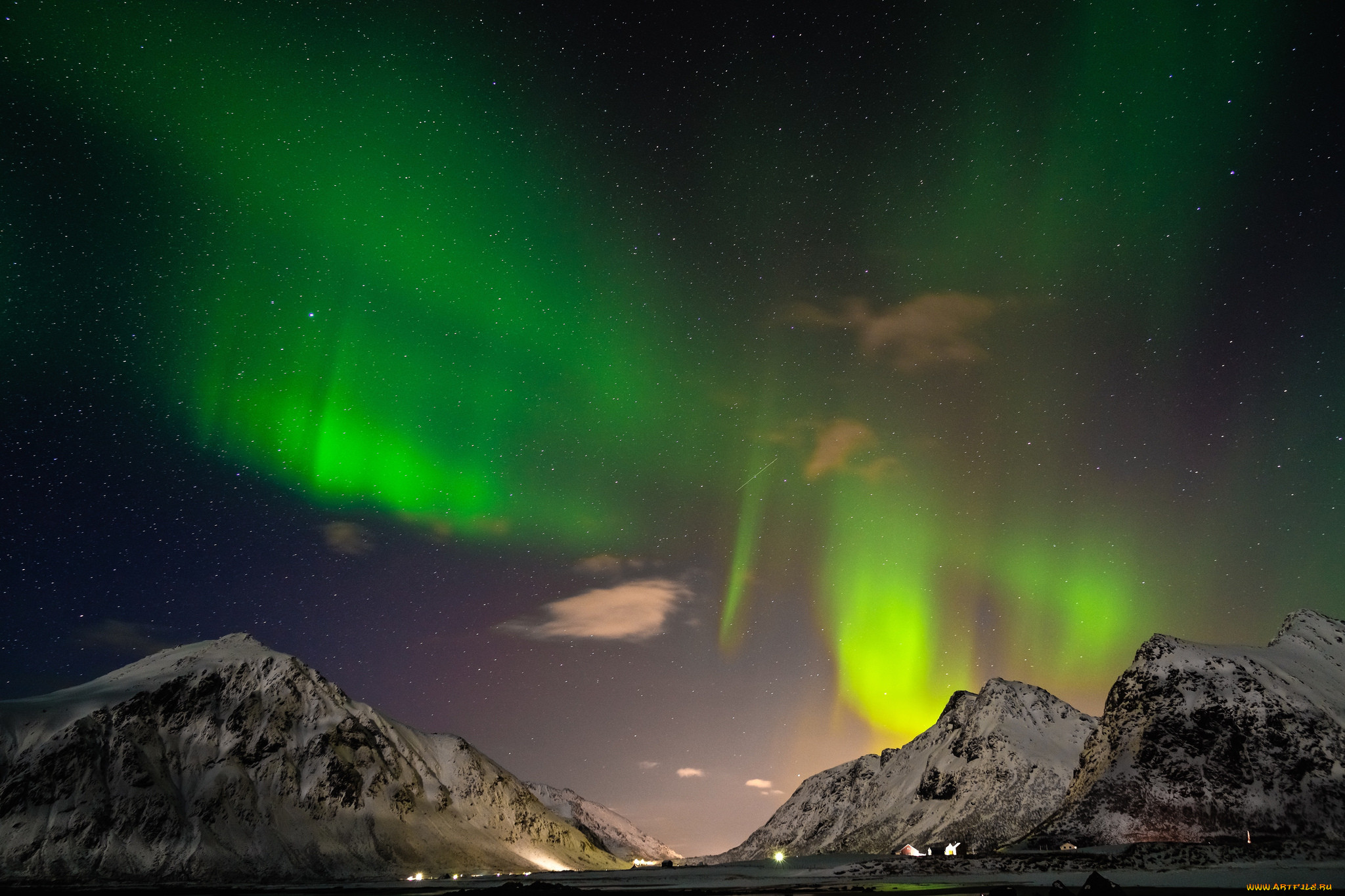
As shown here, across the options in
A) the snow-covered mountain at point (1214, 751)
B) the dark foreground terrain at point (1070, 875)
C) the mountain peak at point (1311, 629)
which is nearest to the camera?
the dark foreground terrain at point (1070, 875)

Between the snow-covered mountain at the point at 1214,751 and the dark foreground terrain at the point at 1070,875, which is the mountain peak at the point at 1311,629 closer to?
the snow-covered mountain at the point at 1214,751

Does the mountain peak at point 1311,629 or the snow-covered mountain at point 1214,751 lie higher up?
the mountain peak at point 1311,629

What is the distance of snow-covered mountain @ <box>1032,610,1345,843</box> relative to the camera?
13662cm

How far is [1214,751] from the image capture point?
489 feet

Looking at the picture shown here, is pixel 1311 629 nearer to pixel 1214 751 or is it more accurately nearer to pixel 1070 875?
pixel 1214 751

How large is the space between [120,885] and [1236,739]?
230 m

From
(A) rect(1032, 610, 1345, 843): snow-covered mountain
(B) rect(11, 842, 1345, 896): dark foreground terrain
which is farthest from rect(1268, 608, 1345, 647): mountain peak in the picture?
(B) rect(11, 842, 1345, 896): dark foreground terrain

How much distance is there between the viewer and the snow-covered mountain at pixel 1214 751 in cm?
13662

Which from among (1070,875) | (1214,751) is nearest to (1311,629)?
(1214,751)

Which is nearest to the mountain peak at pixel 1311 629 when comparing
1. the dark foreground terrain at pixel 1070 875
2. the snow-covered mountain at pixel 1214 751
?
the snow-covered mountain at pixel 1214 751

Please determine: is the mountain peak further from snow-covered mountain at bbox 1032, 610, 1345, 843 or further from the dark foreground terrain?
the dark foreground terrain

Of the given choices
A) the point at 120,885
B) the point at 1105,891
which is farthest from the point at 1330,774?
the point at 120,885

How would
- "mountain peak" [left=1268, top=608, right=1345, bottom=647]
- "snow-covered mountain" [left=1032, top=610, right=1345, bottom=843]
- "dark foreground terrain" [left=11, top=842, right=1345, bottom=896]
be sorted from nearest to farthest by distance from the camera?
"dark foreground terrain" [left=11, top=842, right=1345, bottom=896] → "snow-covered mountain" [left=1032, top=610, right=1345, bottom=843] → "mountain peak" [left=1268, top=608, right=1345, bottom=647]

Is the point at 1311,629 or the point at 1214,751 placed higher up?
the point at 1311,629
